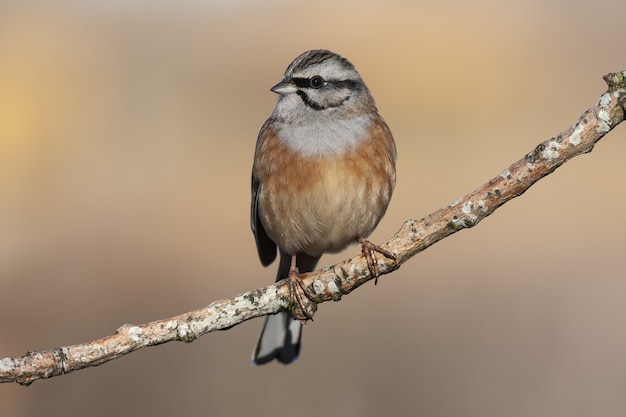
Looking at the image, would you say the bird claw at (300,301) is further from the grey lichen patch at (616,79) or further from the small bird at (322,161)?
the grey lichen patch at (616,79)

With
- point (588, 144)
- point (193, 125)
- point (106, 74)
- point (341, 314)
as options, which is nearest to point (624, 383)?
point (341, 314)

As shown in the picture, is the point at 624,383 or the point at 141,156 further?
the point at 141,156

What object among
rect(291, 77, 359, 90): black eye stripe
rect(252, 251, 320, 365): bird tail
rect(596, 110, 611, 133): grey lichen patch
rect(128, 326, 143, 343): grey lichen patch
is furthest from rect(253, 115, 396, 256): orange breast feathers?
rect(596, 110, 611, 133): grey lichen patch

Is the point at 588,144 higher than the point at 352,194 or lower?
lower

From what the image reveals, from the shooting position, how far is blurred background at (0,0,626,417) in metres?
7.61

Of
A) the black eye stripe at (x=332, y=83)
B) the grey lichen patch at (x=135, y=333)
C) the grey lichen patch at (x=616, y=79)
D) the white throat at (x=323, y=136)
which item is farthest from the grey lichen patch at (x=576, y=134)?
the grey lichen patch at (x=135, y=333)

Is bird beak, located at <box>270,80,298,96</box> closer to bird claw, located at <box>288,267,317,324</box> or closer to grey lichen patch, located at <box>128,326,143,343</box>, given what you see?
bird claw, located at <box>288,267,317,324</box>

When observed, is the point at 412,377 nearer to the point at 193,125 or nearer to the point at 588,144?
the point at 588,144

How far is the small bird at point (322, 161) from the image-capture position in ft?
17.1

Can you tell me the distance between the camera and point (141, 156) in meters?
12.2

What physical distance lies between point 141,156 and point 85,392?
522cm

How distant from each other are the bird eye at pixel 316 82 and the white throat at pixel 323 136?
0.76ft

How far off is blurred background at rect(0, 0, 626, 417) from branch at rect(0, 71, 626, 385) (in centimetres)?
163

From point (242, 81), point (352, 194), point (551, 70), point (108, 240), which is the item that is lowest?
point (352, 194)
